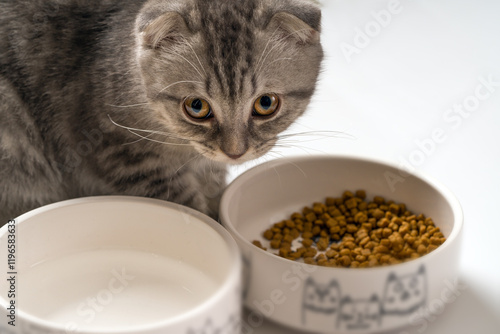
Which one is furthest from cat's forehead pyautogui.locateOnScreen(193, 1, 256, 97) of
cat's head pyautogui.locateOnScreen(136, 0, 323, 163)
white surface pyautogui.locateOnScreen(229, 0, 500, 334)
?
white surface pyautogui.locateOnScreen(229, 0, 500, 334)

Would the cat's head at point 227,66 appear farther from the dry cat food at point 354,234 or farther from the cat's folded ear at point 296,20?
the dry cat food at point 354,234

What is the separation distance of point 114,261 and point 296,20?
62 cm

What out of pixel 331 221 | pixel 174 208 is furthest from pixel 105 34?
pixel 331 221

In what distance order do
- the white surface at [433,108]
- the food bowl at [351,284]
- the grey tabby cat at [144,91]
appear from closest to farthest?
the food bowl at [351,284] → the grey tabby cat at [144,91] → the white surface at [433,108]

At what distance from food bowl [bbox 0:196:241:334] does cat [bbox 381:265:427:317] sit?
27cm

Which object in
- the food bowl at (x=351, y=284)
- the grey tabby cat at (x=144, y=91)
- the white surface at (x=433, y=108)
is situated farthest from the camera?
the white surface at (x=433, y=108)

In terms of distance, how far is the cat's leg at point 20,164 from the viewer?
145 cm

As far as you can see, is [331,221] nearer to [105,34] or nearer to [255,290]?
[255,290]

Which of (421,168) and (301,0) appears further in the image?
(421,168)

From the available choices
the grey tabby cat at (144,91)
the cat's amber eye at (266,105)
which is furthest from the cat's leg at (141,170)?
the cat's amber eye at (266,105)

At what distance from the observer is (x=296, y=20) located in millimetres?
1255

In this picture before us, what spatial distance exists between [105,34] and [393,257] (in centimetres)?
80

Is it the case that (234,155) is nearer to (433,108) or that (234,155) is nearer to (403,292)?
(403,292)

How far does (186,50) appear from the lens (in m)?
1.26
